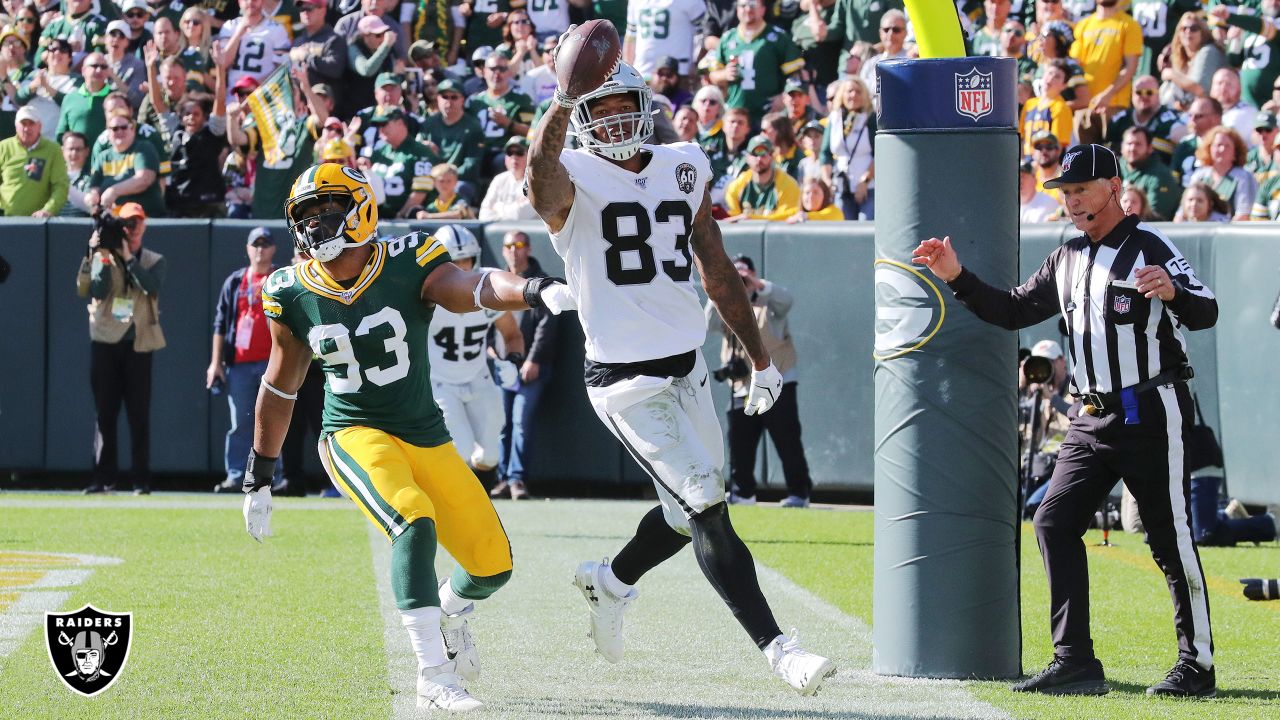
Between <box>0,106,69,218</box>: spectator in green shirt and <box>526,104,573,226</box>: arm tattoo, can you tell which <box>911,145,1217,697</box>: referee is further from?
<box>0,106,69,218</box>: spectator in green shirt

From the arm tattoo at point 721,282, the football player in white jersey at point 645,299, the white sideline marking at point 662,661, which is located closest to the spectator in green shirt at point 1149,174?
the white sideline marking at point 662,661

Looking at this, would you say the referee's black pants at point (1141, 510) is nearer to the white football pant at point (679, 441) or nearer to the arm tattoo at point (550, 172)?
the white football pant at point (679, 441)

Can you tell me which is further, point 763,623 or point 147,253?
point 147,253

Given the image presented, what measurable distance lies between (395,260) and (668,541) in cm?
127

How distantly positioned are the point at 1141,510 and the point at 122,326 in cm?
920

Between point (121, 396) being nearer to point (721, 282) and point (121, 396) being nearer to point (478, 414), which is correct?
point (478, 414)

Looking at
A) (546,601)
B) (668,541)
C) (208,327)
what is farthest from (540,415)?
(668,541)

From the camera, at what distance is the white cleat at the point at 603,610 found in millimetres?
5891

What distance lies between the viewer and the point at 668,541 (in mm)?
5832

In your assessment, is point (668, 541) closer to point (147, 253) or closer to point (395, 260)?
point (395, 260)

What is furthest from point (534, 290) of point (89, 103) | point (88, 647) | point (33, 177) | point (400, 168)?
point (89, 103)

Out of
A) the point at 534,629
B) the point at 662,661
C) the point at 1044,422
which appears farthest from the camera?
the point at 1044,422

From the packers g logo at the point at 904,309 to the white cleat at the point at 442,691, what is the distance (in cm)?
176

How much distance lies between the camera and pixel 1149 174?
12.4 meters
